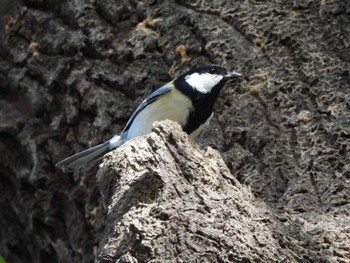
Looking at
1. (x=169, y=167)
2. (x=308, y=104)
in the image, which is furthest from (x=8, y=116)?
(x=169, y=167)

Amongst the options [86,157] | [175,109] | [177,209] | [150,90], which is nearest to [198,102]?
[175,109]

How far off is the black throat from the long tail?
29cm

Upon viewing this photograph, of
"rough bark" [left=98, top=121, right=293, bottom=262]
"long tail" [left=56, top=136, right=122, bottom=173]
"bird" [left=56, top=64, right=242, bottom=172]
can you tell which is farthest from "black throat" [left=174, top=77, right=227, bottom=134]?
"rough bark" [left=98, top=121, right=293, bottom=262]

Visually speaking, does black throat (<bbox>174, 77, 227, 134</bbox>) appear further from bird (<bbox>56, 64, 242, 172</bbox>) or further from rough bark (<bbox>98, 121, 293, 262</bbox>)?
rough bark (<bbox>98, 121, 293, 262</bbox>)

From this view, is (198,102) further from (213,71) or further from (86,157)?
(86,157)

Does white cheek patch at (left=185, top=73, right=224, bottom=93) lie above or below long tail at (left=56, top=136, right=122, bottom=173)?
above

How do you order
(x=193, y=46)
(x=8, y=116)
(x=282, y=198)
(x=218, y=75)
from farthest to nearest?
(x=8, y=116), (x=193, y=46), (x=218, y=75), (x=282, y=198)

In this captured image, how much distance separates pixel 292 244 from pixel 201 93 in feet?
4.47

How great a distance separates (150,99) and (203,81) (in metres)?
0.23

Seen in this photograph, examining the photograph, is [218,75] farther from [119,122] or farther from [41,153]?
[41,153]

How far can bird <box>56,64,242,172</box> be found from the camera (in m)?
3.48

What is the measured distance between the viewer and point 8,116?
398cm

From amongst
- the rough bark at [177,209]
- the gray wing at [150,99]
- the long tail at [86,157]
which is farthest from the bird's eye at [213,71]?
the rough bark at [177,209]

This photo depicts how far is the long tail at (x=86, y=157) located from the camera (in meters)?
3.51
